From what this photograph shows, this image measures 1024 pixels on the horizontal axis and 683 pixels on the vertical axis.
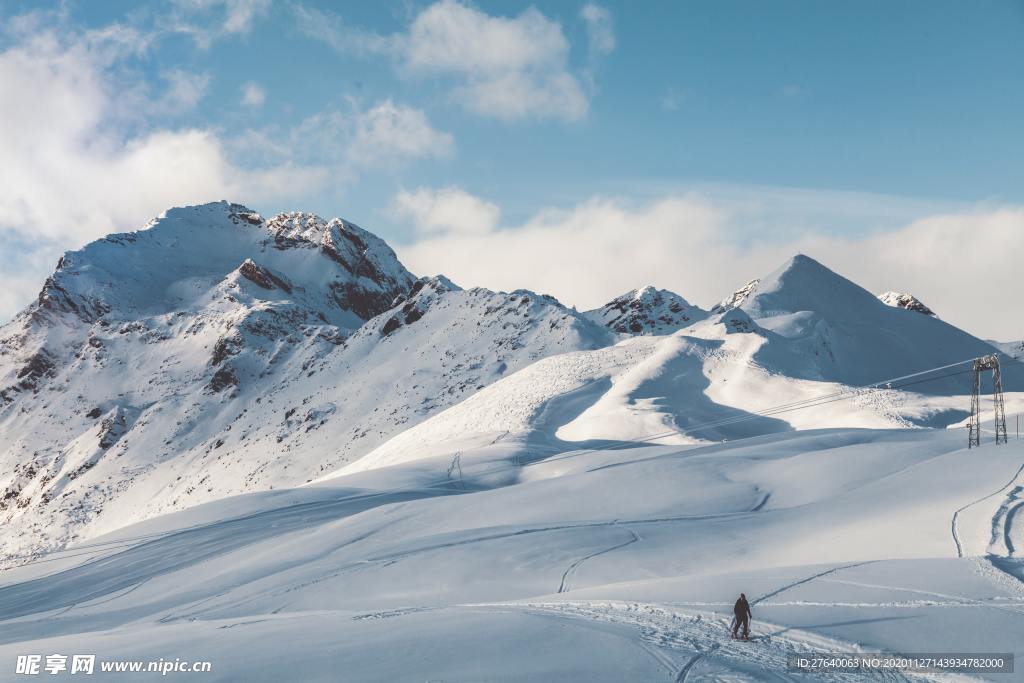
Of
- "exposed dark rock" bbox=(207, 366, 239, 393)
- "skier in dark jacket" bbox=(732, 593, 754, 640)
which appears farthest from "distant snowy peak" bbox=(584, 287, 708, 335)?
"skier in dark jacket" bbox=(732, 593, 754, 640)

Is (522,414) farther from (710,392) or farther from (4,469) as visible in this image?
(4,469)

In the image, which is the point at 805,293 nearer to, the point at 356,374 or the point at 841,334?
the point at 841,334

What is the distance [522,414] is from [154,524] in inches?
1066

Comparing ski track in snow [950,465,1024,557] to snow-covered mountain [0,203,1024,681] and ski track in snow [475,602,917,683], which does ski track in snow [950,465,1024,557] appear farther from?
ski track in snow [475,602,917,683]

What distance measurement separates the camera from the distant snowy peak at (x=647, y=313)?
86812 millimetres

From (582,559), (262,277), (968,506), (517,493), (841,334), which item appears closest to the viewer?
(582,559)

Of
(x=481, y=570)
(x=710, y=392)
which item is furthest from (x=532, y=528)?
(x=710, y=392)

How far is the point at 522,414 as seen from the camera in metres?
53.8

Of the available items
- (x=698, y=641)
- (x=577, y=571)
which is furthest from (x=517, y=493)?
(x=698, y=641)

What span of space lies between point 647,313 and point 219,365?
56963 mm

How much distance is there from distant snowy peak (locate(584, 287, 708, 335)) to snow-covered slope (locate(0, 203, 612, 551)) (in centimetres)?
846

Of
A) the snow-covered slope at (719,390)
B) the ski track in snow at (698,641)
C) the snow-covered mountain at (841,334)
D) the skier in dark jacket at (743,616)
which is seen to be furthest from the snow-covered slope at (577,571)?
the snow-covered mountain at (841,334)

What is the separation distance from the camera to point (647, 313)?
294 ft

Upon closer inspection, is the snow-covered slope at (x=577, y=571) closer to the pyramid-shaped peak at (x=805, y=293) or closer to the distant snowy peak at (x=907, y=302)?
the pyramid-shaped peak at (x=805, y=293)
